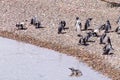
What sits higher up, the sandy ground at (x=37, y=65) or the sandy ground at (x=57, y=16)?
the sandy ground at (x=57, y=16)

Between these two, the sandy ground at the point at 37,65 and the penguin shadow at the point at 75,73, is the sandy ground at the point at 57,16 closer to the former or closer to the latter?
the sandy ground at the point at 37,65

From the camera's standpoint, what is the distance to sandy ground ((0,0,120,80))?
3334 cm

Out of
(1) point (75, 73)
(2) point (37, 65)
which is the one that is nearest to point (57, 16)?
(2) point (37, 65)

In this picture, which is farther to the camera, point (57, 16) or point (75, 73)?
point (57, 16)

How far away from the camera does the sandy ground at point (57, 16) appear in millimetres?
33344

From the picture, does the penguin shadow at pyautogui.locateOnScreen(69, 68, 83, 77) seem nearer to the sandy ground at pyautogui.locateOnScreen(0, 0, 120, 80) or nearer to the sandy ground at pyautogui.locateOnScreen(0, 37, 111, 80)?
the sandy ground at pyautogui.locateOnScreen(0, 37, 111, 80)

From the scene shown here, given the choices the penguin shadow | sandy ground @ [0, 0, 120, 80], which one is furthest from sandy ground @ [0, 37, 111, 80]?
sandy ground @ [0, 0, 120, 80]

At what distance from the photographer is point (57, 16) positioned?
39.7 m

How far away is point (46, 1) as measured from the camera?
A: 44.1 meters

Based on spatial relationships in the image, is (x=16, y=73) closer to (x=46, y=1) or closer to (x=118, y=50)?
(x=118, y=50)

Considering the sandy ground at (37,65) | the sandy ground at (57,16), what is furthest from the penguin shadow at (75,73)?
the sandy ground at (57,16)

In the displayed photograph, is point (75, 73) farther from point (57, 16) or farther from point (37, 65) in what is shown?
point (57, 16)

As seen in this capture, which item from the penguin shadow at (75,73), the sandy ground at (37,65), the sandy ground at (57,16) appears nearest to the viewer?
the sandy ground at (37,65)

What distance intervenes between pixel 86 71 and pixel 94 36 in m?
6.51
